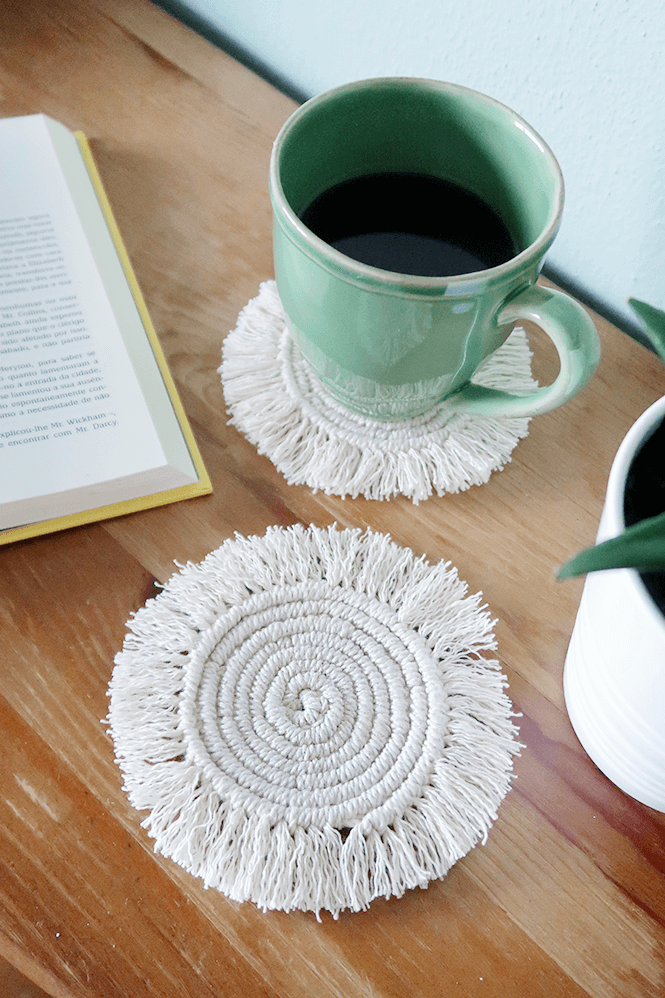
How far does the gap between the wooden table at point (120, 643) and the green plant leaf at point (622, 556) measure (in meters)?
0.19

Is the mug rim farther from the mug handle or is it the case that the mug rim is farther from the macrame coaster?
the macrame coaster

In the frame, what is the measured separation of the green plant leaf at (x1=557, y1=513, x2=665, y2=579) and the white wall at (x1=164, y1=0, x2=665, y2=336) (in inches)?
11.7

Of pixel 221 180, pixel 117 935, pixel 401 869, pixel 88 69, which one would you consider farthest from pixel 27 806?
pixel 88 69

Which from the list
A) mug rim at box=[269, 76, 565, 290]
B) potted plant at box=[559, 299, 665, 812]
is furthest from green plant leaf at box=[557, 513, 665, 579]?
mug rim at box=[269, 76, 565, 290]

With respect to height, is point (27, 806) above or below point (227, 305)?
below

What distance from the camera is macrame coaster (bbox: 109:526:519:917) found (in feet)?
1.22

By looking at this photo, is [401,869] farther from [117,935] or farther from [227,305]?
[227,305]

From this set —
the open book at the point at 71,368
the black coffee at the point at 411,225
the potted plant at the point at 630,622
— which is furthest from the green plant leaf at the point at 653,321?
the open book at the point at 71,368

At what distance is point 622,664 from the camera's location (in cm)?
32

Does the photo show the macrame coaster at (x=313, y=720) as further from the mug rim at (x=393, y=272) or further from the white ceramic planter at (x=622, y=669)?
the mug rim at (x=393, y=272)

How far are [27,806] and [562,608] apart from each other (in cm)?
30

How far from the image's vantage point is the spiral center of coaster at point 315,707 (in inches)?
15.0

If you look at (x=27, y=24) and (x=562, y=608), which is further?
(x=27, y=24)

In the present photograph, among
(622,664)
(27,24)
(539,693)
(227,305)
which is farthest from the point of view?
(27,24)
